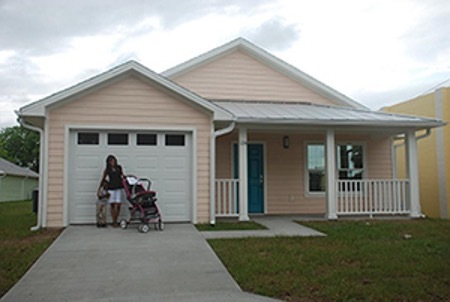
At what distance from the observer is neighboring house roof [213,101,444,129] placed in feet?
35.6

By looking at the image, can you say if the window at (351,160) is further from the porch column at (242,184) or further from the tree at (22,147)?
the tree at (22,147)

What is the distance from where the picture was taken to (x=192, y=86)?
44.2 ft

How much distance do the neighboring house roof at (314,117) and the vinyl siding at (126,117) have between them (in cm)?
124

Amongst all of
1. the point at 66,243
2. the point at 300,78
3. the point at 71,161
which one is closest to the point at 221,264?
the point at 66,243

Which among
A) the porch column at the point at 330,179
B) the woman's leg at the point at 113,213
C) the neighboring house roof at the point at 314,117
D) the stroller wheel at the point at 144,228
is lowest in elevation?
the stroller wheel at the point at 144,228

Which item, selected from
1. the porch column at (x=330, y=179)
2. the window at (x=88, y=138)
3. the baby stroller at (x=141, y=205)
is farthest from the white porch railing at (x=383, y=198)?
the window at (x=88, y=138)

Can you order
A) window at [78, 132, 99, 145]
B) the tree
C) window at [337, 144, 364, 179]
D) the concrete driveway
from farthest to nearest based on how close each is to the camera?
the tree → window at [337, 144, 364, 179] → window at [78, 132, 99, 145] → the concrete driveway

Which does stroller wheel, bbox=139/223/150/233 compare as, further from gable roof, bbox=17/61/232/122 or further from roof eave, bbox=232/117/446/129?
roof eave, bbox=232/117/446/129

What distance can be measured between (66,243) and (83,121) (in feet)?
10.2

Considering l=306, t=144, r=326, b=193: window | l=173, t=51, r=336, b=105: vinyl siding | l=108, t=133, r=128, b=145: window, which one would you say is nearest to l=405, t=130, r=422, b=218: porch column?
l=306, t=144, r=326, b=193: window

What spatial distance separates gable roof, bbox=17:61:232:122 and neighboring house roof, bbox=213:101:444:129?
48.4 inches

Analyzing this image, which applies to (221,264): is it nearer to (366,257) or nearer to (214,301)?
(214,301)

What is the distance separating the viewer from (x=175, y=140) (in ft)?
34.0

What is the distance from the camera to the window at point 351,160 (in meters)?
13.5
